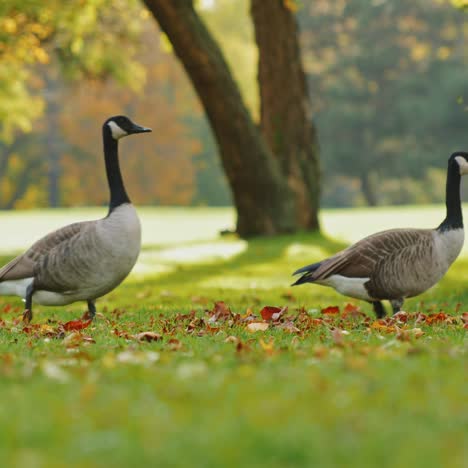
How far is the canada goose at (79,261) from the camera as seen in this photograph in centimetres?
847

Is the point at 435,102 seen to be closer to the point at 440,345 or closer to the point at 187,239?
the point at 187,239

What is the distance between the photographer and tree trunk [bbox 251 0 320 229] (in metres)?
20.6

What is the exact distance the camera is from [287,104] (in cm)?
2075

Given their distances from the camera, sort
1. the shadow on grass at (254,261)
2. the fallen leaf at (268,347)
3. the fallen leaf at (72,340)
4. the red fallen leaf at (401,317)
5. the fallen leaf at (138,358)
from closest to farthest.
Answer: the fallen leaf at (138,358) < the fallen leaf at (268,347) < the fallen leaf at (72,340) < the red fallen leaf at (401,317) < the shadow on grass at (254,261)

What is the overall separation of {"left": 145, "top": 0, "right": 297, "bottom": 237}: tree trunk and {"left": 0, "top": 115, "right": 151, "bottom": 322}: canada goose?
9.36 metres

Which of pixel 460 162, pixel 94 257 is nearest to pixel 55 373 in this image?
pixel 94 257

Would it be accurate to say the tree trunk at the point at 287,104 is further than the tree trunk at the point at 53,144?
No

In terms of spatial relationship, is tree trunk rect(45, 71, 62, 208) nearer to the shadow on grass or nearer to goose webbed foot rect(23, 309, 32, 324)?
the shadow on grass

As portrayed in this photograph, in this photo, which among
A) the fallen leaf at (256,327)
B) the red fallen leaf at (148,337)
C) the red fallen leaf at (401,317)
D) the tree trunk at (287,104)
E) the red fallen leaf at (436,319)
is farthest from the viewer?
the tree trunk at (287,104)

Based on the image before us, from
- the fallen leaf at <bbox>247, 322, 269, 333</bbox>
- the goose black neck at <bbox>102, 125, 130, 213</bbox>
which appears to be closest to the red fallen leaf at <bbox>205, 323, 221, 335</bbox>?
the fallen leaf at <bbox>247, 322, 269, 333</bbox>

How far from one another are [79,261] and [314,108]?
53.0 meters

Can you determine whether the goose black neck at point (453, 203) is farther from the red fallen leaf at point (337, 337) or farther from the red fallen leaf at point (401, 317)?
the red fallen leaf at point (337, 337)

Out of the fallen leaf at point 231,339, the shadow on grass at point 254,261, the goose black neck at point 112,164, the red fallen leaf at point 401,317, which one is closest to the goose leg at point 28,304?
the goose black neck at point 112,164

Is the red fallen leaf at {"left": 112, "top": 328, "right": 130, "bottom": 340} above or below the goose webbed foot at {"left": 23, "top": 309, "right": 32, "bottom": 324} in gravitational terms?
above
